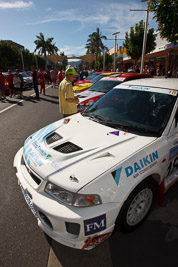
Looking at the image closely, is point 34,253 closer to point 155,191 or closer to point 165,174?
point 155,191

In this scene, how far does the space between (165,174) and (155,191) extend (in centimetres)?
27

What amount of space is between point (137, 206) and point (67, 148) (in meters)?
1.11

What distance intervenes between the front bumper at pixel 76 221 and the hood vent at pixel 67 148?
56 centimetres

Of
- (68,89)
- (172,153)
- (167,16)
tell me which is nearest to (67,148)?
(172,153)

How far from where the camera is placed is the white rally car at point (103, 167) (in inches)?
66.7

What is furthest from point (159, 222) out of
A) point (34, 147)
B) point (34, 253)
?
point (34, 147)

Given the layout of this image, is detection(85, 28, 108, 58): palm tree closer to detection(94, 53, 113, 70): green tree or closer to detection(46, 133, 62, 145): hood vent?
detection(94, 53, 113, 70): green tree

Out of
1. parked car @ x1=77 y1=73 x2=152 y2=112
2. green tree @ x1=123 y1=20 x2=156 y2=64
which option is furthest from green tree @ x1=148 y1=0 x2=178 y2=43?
green tree @ x1=123 y1=20 x2=156 y2=64

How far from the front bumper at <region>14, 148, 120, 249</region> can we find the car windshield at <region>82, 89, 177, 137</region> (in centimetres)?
115

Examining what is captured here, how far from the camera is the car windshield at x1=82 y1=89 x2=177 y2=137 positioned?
7.98ft

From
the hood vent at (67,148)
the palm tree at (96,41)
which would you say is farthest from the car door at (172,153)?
the palm tree at (96,41)

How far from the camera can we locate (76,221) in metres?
1.62

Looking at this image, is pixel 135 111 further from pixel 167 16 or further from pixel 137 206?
pixel 167 16

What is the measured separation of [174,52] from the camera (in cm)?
2058
